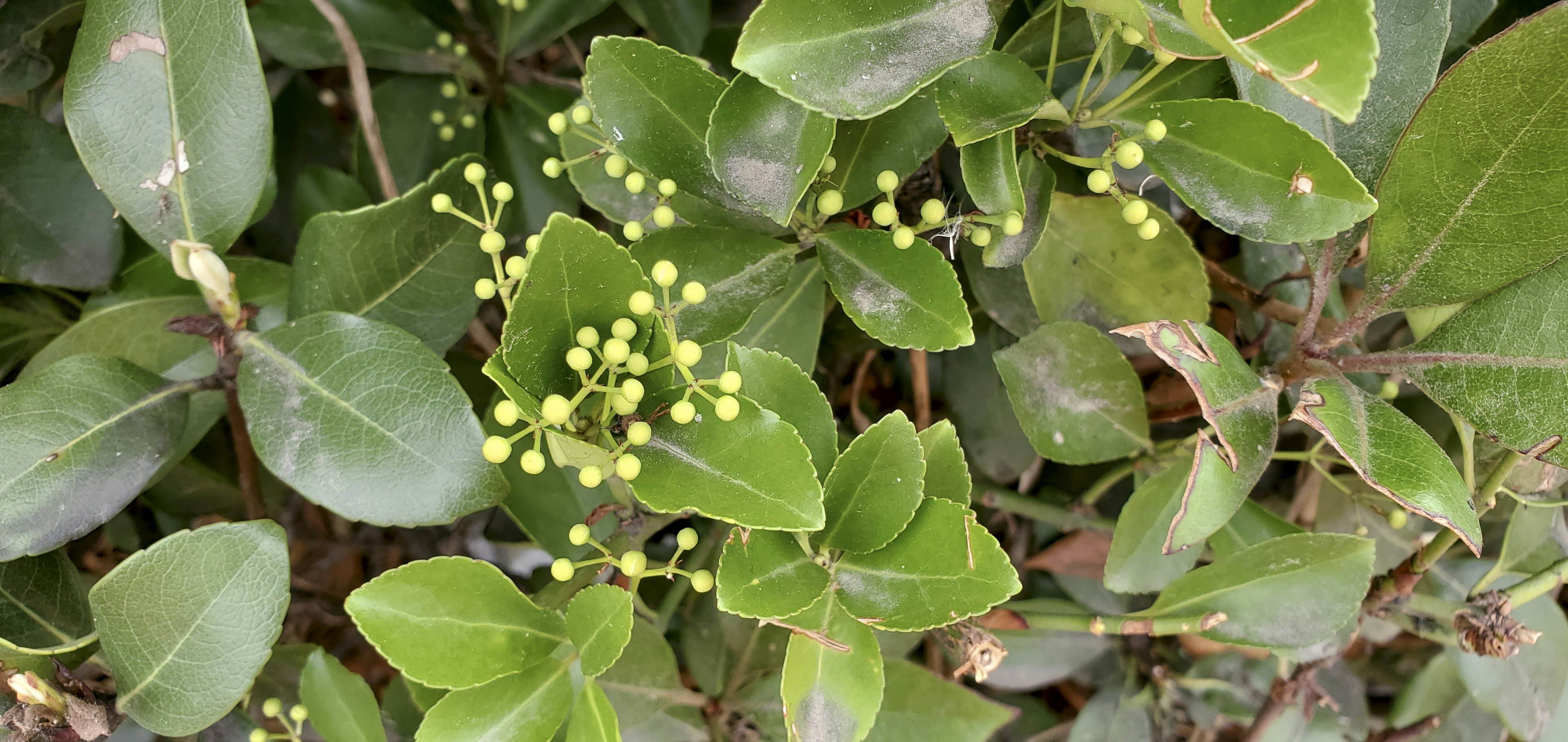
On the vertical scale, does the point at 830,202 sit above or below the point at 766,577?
above

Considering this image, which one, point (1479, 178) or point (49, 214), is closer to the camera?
point (1479, 178)

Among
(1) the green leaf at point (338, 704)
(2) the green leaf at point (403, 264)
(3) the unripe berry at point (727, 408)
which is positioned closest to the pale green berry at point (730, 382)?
(3) the unripe berry at point (727, 408)

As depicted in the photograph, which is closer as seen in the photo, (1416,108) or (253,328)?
(1416,108)

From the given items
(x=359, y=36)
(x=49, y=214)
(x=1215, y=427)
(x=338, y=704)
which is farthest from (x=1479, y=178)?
(x=49, y=214)

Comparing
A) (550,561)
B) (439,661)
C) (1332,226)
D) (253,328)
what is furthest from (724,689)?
(1332,226)

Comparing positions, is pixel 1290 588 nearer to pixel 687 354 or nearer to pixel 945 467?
pixel 945 467

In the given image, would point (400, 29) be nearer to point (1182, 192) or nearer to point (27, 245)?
point (27, 245)

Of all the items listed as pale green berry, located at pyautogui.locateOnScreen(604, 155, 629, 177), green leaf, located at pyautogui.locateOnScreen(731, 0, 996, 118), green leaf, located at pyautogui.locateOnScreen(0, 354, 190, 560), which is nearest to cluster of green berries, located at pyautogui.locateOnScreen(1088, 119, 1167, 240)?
green leaf, located at pyautogui.locateOnScreen(731, 0, 996, 118)
